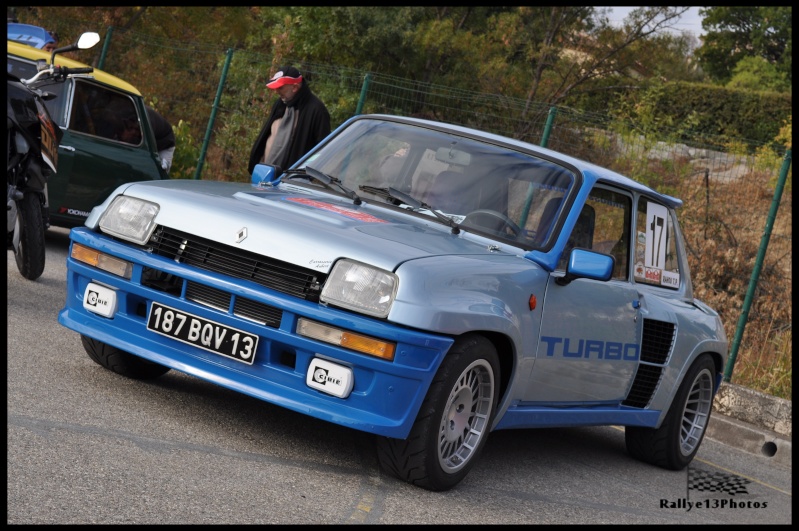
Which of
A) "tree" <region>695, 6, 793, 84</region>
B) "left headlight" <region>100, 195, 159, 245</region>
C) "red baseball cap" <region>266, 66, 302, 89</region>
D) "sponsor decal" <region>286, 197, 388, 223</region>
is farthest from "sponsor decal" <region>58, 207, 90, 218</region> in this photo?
"tree" <region>695, 6, 793, 84</region>

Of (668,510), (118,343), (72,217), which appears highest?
(118,343)

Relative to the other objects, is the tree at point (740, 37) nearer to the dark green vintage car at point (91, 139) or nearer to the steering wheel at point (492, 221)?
the dark green vintage car at point (91, 139)

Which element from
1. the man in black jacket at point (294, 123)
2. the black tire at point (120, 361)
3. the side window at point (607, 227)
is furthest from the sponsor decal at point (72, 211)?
the side window at point (607, 227)

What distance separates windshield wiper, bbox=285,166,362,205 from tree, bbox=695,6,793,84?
53.5 meters

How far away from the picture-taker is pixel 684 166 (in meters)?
11.7

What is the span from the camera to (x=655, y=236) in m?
6.65

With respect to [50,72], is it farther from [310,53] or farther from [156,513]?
[310,53]

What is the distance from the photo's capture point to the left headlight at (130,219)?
504 centimetres

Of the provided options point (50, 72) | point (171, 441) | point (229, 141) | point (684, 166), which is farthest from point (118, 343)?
point (229, 141)

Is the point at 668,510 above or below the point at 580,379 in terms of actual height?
below

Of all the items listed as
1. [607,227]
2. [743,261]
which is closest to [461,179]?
[607,227]

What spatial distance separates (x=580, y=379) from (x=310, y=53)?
19.7 m

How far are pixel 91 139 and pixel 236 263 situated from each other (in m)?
6.15

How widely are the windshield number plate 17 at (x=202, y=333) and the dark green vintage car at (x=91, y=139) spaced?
5.58 meters
